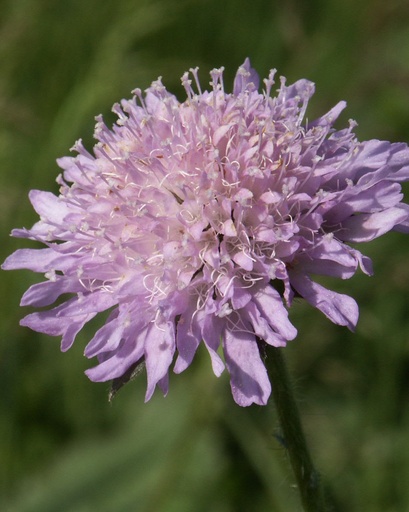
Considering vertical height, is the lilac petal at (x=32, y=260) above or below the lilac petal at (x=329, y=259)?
above

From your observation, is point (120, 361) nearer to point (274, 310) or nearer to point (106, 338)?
point (106, 338)

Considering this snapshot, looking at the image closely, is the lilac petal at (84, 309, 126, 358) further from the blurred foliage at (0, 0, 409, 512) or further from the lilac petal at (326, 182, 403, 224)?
the blurred foliage at (0, 0, 409, 512)

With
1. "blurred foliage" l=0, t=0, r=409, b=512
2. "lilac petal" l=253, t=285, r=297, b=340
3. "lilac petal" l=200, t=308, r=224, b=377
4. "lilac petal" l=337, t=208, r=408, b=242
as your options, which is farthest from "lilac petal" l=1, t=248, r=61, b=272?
"blurred foliage" l=0, t=0, r=409, b=512

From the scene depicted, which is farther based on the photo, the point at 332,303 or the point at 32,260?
the point at 32,260

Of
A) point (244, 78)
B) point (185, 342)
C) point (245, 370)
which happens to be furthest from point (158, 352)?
point (244, 78)

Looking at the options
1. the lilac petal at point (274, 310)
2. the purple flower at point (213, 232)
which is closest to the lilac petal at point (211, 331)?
the purple flower at point (213, 232)

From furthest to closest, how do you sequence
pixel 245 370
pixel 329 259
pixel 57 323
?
pixel 57 323, pixel 329 259, pixel 245 370

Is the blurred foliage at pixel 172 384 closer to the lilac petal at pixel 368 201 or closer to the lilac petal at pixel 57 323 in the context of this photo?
the lilac petal at pixel 368 201
